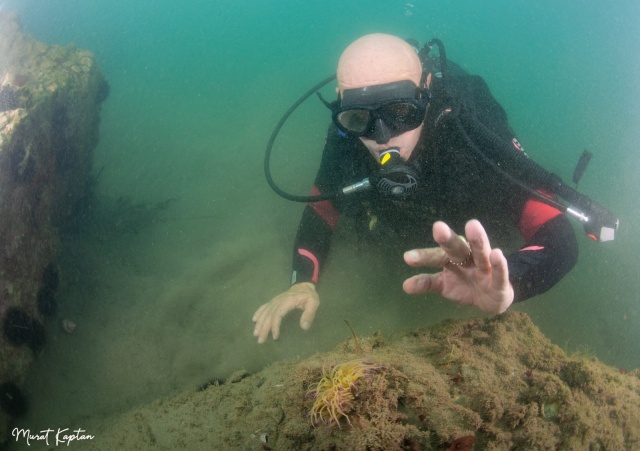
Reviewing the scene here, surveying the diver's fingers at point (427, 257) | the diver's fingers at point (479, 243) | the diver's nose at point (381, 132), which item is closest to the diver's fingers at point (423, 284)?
the diver's fingers at point (427, 257)

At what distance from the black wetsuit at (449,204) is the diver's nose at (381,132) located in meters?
0.37

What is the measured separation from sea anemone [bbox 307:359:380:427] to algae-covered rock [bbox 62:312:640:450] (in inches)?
0.6

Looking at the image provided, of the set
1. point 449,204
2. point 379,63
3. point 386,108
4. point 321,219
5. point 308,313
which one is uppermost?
point 379,63

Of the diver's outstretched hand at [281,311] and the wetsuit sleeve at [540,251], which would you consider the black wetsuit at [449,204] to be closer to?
the wetsuit sleeve at [540,251]

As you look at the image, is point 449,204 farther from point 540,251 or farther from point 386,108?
point 386,108

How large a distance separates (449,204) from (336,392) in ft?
8.31

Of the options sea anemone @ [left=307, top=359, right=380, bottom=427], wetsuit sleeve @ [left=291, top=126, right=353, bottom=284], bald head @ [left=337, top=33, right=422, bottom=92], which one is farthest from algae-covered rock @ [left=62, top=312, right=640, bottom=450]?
bald head @ [left=337, top=33, right=422, bottom=92]

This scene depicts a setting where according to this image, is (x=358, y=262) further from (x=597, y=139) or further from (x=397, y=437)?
(x=597, y=139)

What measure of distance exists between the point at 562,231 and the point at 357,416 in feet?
7.85

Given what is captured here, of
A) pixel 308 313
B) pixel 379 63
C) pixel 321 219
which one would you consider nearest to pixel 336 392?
pixel 308 313

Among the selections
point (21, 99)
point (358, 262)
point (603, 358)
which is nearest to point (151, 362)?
point (358, 262)

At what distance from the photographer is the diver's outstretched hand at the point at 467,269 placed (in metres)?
1.57

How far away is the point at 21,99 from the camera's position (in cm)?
530

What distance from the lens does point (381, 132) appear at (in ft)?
10.2
